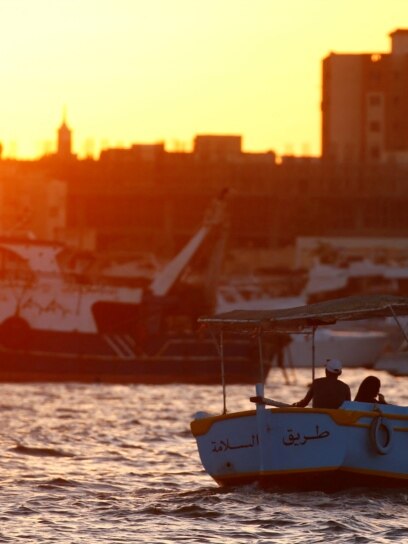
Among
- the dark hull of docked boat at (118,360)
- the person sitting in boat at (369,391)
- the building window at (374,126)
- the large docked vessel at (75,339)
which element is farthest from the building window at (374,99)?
the person sitting in boat at (369,391)

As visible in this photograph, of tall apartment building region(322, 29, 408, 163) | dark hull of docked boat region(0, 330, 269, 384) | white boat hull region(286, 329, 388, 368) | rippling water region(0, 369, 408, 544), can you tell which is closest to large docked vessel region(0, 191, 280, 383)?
dark hull of docked boat region(0, 330, 269, 384)

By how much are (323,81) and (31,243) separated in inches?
4577

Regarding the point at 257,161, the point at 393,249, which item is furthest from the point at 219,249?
the point at 257,161

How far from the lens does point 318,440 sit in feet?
84.1

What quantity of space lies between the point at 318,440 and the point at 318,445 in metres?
0.08

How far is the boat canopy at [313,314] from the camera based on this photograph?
26078 millimetres

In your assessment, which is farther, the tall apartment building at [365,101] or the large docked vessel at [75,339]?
the tall apartment building at [365,101]

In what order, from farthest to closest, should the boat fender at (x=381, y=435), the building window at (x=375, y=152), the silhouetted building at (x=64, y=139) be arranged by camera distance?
the silhouetted building at (x=64, y=139), the building window at (x=375, y=152), the boat fender at (x=381, y=435)

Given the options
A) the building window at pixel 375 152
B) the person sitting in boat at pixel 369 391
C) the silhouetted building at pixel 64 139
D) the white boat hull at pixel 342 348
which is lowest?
the white boat hull at pixel 342 348

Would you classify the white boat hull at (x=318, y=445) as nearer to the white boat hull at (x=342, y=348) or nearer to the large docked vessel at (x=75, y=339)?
the large docked vessel at (x=75, y=339)

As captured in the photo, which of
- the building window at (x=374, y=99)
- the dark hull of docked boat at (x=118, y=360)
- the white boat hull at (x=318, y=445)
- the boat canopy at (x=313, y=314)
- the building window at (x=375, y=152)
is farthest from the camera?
the building window at (x=375, y=152)

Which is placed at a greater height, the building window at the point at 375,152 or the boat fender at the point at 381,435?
the building window at the point at 375,152

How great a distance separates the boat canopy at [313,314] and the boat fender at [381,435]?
1.61m

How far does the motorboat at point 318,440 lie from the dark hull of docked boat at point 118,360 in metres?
41.6
